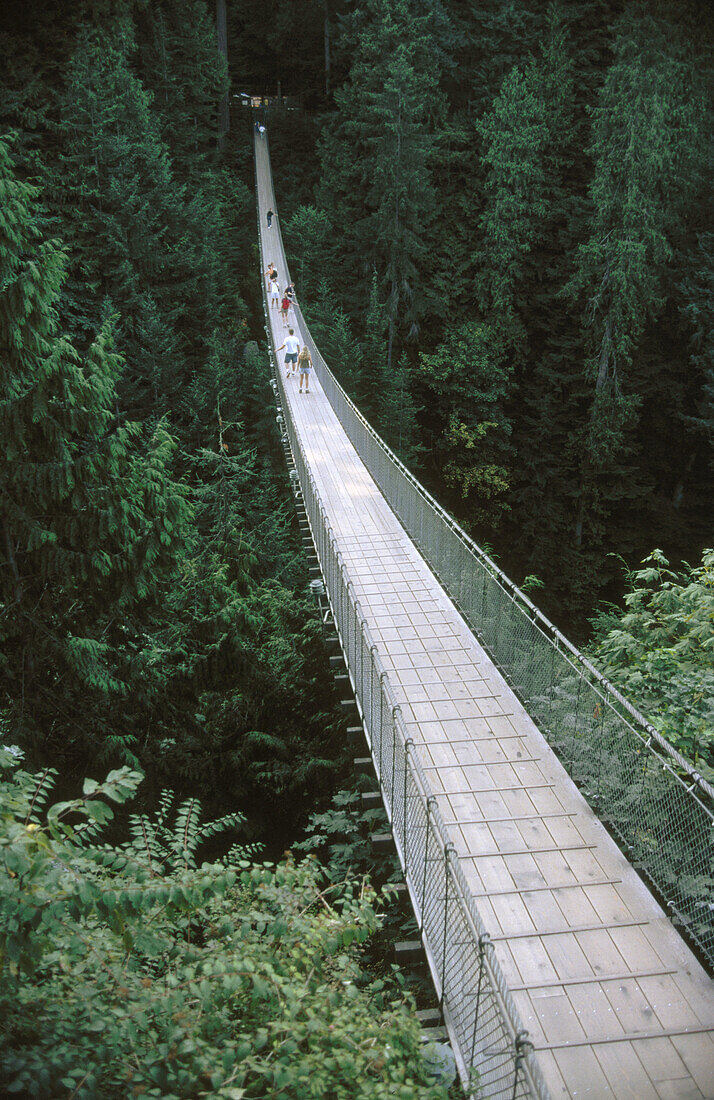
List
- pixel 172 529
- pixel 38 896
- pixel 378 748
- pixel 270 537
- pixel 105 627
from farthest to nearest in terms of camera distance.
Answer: pixel 270 537 < pixel 105 627 < pixel 172 529 < pixel 378 748 < pixel 38 896

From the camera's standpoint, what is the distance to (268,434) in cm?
2209

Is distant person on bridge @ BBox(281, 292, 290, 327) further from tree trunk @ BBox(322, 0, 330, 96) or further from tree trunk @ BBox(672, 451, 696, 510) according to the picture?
tree trunk @ BBox(322, 0, 330, 96)

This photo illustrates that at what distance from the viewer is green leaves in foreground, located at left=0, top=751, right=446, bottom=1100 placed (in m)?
2.93

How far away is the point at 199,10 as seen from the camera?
30.6 m

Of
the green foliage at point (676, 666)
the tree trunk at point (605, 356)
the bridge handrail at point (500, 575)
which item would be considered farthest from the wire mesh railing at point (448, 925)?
the tree trunk at point (605, 356)

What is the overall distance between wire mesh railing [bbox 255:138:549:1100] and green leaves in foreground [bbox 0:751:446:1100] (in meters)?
0.41

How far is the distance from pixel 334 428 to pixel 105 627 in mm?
6919

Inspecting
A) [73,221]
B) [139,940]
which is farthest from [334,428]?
[139,940]

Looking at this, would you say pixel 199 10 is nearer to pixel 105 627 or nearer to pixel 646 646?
pixel 105 627

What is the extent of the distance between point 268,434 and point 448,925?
1859 cm

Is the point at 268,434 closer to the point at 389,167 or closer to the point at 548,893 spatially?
the point at 389,167

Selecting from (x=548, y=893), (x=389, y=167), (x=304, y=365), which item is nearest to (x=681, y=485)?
(x=389, y=167)

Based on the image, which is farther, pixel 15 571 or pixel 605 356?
pixel 605 356

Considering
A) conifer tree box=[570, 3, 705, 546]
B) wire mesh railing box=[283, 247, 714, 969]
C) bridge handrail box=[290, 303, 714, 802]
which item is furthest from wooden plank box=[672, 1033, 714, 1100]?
conifer tree box=[570, 3, 705, 546]
